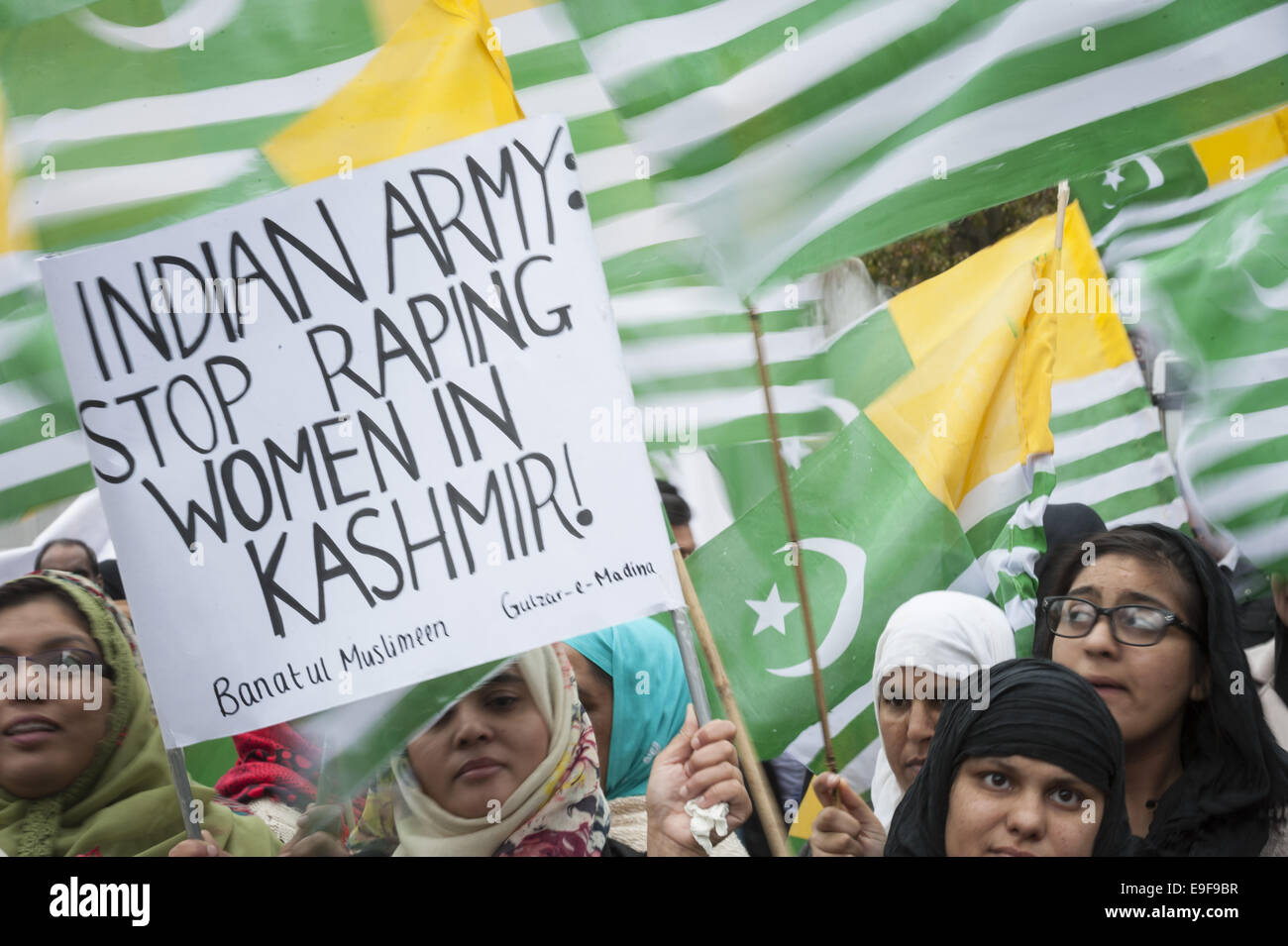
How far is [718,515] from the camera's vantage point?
13.9ft

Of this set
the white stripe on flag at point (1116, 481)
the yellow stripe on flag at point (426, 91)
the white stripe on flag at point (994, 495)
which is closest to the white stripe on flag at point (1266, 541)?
the white stripe on flag at point (1116, 481)

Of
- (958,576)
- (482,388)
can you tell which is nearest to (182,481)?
(482,388)

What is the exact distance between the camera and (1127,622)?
3.53 m

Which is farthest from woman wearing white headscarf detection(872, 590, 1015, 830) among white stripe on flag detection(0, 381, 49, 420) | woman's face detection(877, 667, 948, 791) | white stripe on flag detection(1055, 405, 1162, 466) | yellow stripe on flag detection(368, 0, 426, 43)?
white stripe on flag detection(0, 381, 49, 420)

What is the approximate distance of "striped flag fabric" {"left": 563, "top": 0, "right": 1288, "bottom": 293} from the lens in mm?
3523

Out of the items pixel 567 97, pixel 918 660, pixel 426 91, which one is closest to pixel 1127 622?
pixel 918 660

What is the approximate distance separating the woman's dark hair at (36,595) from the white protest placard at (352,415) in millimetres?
606

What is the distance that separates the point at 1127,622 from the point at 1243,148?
162 centimetres

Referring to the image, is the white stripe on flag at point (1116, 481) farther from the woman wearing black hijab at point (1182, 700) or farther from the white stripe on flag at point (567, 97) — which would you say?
the white stripe on flag at point (567, 97)

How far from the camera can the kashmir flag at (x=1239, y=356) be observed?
379 centimetres

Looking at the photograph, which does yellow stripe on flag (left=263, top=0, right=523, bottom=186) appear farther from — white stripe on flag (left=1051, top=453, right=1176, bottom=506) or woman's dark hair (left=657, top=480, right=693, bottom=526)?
white stripe on flag (left=1051, top=453, right=1176, bottom=506)

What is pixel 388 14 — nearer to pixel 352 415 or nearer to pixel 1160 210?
pixel 352 415
